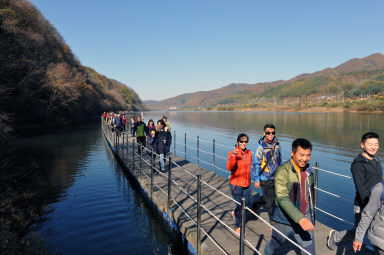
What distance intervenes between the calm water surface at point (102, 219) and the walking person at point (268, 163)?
2.32 metres

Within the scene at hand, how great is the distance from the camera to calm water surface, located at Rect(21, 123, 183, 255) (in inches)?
213

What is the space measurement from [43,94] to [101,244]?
3039 centimetres

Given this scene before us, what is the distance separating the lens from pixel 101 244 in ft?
18.0

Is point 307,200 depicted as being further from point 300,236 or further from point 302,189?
point 300,236

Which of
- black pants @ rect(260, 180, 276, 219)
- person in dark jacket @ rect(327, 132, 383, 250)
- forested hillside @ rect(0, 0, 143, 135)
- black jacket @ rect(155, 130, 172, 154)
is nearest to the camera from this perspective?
person in dark jacket @ rect(327, 132, 383, 250)

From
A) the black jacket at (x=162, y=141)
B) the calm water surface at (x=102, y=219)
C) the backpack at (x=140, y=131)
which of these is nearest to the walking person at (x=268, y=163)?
the calm water surface at (x=102, y=219)

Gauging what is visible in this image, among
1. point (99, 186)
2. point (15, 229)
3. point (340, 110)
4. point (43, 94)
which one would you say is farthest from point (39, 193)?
point (340, 110)

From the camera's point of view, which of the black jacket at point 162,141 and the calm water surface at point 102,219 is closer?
the calm water surface at point 102,219

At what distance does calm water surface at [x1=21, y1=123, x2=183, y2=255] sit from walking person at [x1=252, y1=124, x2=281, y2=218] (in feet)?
7.60

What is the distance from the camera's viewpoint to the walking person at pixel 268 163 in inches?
168

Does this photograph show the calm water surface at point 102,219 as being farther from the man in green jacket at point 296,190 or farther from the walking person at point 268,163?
the man in green jacket at point 296,190

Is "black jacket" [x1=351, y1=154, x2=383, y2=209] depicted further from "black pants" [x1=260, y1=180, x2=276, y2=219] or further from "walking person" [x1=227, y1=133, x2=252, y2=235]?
"walking person" [x1=227, y1=133, x2=252, y2=235]

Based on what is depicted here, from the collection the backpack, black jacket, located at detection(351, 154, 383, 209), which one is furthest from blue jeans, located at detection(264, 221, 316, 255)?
the backpack

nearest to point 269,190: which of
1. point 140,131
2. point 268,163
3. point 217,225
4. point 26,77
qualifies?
point 268,163
